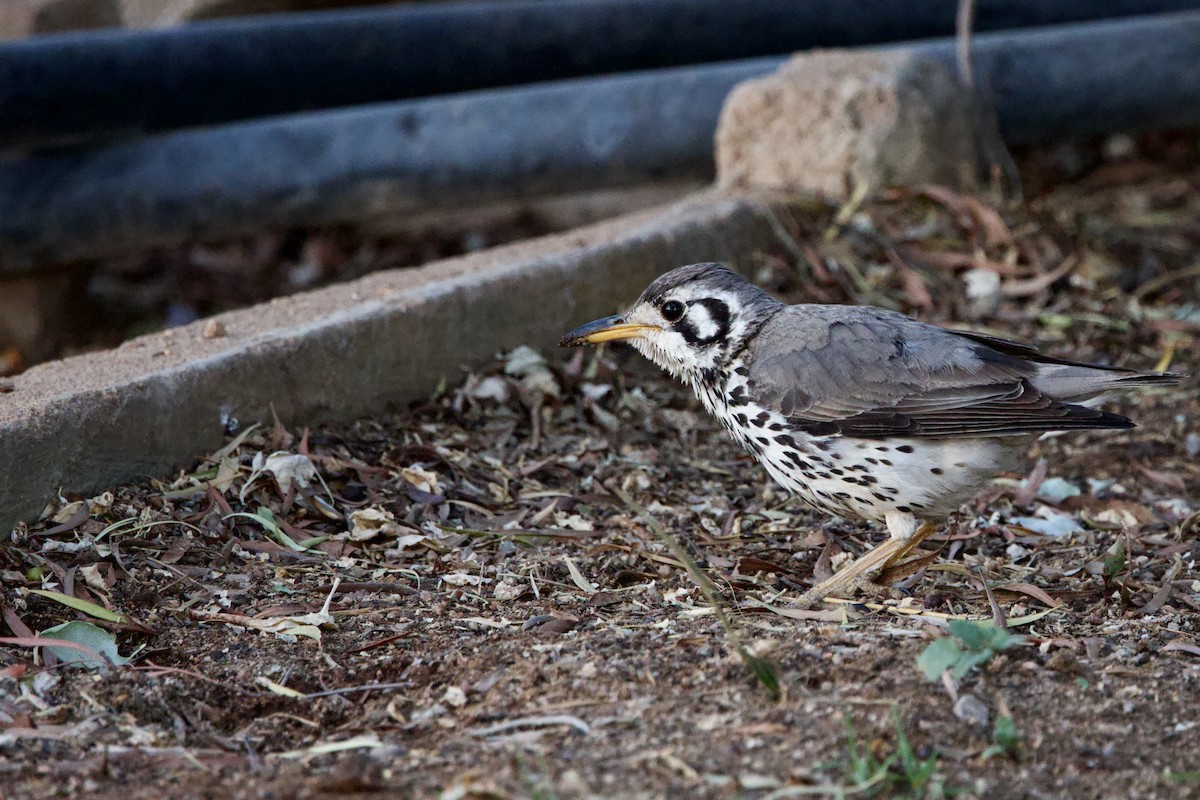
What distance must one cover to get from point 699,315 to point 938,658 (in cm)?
186

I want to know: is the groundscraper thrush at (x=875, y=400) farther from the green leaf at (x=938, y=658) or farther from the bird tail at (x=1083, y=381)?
the green leaf at (x=938, y=658)

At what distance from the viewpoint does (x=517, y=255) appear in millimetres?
6574

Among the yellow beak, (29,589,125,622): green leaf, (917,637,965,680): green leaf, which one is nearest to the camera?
(917,637,965,680): green leaf

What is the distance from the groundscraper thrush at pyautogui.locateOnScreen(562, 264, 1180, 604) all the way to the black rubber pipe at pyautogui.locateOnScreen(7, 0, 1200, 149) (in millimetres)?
3998

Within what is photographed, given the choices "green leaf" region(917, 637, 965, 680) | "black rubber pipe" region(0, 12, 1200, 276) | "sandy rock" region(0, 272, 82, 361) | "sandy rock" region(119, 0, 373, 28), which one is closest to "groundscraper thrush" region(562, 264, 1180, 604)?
"green leaf" region(917, 637, 965, 680)

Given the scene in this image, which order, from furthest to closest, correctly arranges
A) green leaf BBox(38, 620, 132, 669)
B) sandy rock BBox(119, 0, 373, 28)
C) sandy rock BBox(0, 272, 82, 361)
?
sandy rock BBox(119, 0, 373, 28)
sandy rock BBox(0, 272, 82, 361)
green leaf BBox(38, 620, 132, 669)

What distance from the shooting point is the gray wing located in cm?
461

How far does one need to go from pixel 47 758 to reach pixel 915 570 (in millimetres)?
2774

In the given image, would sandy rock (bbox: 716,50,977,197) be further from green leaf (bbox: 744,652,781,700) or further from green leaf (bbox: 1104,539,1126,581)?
green leaf (bbox: 744,652,781,700)

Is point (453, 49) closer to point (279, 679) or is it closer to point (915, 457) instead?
point (915, 457)

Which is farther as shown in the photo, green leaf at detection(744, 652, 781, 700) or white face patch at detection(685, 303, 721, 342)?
white face patch at detection(685, 303, 721, 342)

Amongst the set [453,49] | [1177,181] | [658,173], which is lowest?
[1177,181]

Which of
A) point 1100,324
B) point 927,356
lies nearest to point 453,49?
point 1100,324

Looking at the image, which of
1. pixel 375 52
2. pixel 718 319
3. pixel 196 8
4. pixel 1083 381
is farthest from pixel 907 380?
pixel 196 8
